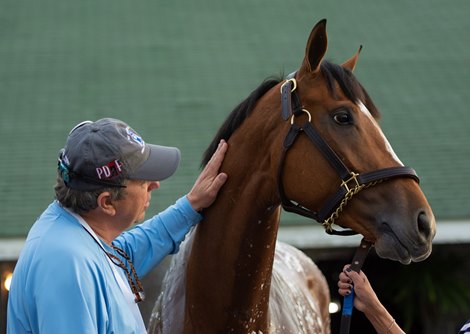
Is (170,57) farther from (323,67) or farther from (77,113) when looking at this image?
(323,67)

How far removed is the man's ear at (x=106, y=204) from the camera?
209 cm

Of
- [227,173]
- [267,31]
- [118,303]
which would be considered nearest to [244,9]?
[267,31]

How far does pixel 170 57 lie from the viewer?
8.68 m

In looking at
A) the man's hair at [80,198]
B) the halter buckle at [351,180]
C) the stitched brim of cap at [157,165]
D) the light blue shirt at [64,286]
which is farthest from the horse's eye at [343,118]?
the light blue shirt at [64,286]

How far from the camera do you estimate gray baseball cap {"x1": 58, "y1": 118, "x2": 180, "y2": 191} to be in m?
2.06

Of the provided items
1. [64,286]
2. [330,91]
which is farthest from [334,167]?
[64,286]

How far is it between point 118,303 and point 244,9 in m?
8.41

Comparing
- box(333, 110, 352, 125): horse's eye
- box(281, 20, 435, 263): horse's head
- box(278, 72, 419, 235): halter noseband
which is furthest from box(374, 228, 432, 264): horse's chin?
box(333, 110, 352, 125): horse's eye

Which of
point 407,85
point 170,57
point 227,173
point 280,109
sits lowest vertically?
point 407,85

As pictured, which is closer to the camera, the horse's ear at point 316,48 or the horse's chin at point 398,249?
the horse's chin at point 398,249

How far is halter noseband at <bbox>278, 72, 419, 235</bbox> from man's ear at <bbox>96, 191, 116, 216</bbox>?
702 mm

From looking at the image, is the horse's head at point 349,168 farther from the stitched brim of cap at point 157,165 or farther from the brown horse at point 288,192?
the stitched brim of cap at point 157,165

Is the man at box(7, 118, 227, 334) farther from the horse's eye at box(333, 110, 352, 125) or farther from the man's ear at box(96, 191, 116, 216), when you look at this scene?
the horse's eye at box(333, 110, 352, 125)

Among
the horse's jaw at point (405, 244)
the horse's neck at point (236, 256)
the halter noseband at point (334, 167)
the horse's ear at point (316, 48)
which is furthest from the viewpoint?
the horse's neck at point (236, 256)
